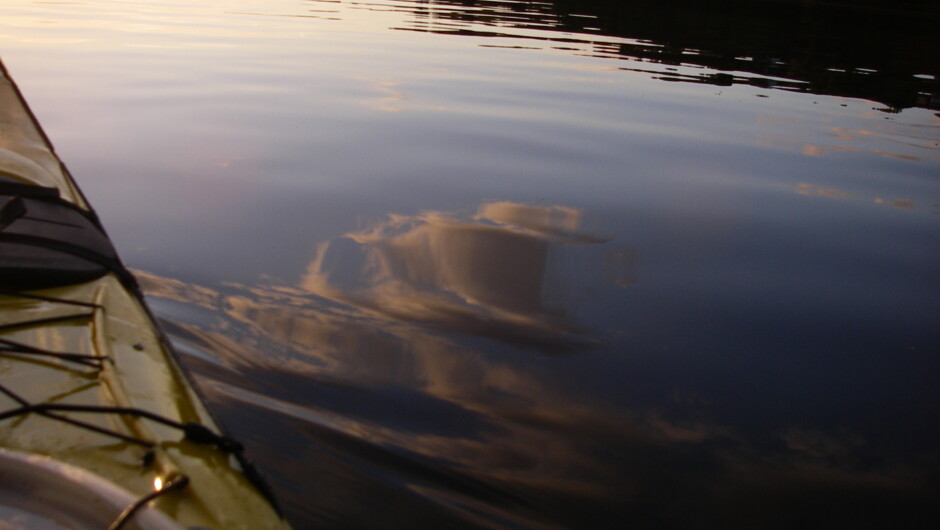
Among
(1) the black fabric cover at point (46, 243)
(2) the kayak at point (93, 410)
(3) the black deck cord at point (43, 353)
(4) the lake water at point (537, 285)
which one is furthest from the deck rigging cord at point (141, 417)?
(1) the black fabric cover at point (46, 243)

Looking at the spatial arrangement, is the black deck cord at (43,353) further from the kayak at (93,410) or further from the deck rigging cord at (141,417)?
the deck rigging cord at (141,417)

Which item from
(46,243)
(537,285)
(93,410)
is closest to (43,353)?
(93,410)

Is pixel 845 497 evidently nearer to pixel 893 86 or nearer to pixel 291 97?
pixel 291 97

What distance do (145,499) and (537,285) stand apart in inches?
86.6

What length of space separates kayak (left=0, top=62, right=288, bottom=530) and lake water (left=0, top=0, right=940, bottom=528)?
0.40m

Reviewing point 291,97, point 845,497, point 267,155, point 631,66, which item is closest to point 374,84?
point 291,97

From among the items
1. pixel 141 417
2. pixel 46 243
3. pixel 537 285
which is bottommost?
pixel 537 285

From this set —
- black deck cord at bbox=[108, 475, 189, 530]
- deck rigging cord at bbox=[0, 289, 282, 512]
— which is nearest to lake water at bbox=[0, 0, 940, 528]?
deck rigging cord at bbox=[0, 289, 282, 512]

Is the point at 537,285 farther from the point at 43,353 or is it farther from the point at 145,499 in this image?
the point at 145,499

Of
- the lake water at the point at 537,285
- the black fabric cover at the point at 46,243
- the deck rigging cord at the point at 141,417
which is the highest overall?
the black fabric cover at the point at 46,243

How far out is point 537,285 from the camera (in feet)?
10.8

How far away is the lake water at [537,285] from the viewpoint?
7.04ft

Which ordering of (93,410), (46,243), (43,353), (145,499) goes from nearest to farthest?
1. (145,499)
2. (93,410)
3. (43,353)
4. (46,243)

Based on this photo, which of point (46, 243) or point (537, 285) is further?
point (537, 285)
